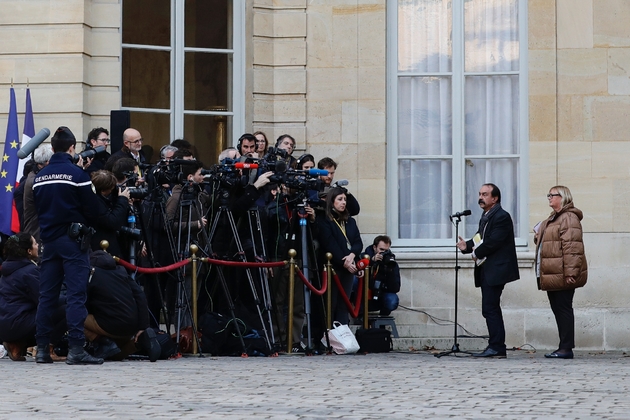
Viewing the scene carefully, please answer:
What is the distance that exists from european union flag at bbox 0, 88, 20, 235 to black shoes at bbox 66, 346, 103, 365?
315cm

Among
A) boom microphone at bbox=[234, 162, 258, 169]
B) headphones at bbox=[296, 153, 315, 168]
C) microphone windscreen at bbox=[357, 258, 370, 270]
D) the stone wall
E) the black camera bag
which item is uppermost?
the stone wall

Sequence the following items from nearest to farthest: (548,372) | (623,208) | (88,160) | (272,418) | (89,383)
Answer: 1. (272,418)
2. (89,383)
3. (548,372)
4. (88,160)
5. (623,208)

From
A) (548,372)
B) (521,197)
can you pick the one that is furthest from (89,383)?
(521,197)

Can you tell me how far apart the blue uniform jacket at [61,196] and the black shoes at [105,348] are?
0.98m

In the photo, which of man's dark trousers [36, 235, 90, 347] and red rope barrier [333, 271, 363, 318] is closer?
man's dark trousers [36, 235, 90, 347]

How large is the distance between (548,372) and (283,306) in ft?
10.4

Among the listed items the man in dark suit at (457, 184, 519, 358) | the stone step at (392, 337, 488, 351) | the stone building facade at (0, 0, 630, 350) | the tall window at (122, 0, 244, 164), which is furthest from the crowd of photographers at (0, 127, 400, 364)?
the tall window at (122, 0, 244, 164)

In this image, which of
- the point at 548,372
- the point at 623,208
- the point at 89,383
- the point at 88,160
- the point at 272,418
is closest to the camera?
the point at 272,418

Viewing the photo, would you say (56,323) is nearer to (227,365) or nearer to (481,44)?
(227,365)

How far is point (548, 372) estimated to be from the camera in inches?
405

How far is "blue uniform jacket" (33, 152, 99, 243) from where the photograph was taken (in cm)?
1040

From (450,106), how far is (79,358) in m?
6.19

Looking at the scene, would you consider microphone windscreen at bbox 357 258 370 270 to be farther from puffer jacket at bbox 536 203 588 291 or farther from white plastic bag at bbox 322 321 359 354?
puffer jacket at bbox 536 203 588 291

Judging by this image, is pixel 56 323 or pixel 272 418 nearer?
pixel 272 418
